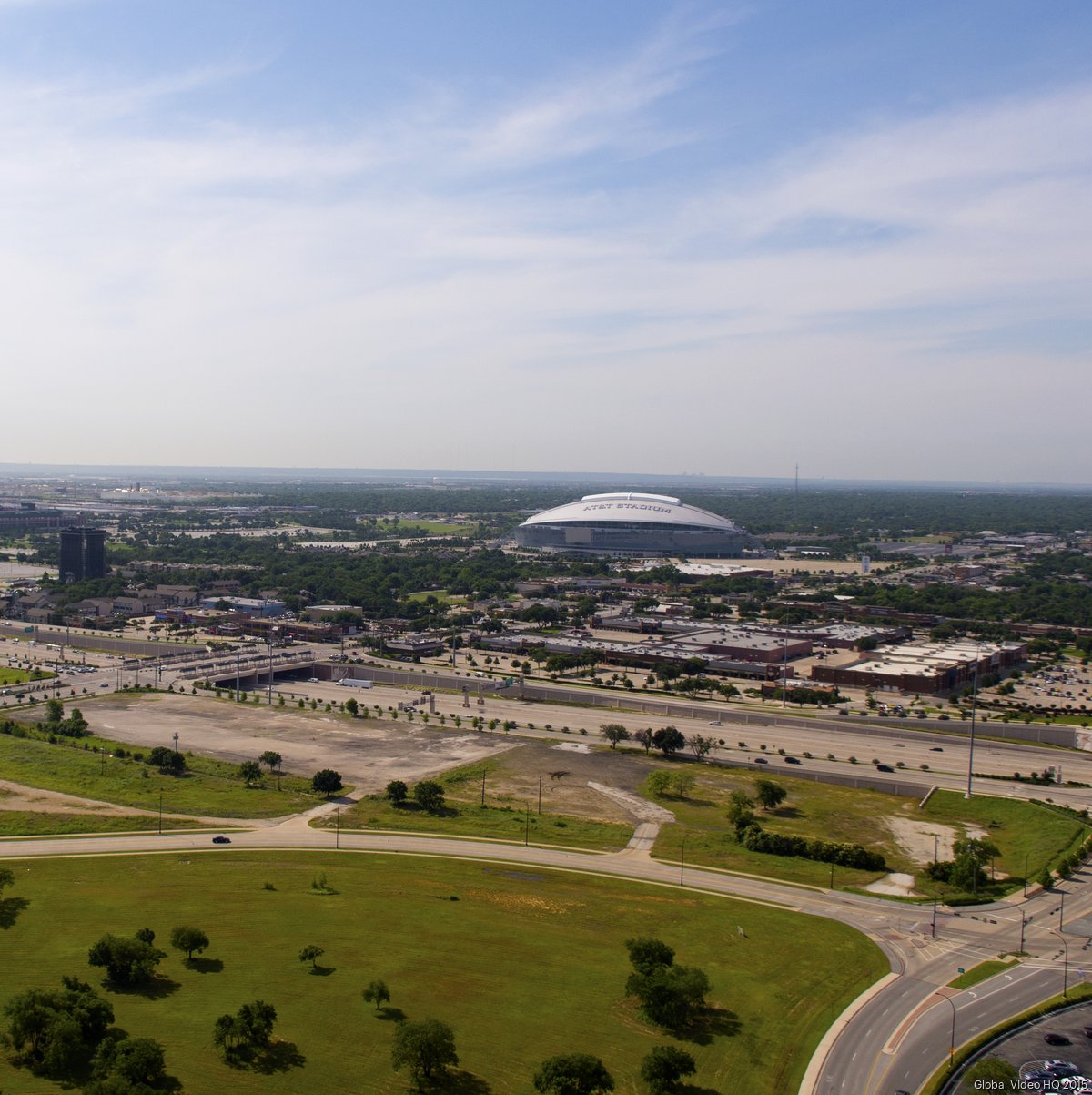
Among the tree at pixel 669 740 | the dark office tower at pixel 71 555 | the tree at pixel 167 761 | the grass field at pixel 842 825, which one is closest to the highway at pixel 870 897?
the grass field at pixel 842 825

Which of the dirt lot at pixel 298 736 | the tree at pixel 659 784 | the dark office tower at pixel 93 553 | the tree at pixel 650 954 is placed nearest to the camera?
the tree at pixel 650 954

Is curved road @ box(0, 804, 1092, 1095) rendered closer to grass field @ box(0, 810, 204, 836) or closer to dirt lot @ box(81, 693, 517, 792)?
grass field @ box(0, 810, 204, 836)

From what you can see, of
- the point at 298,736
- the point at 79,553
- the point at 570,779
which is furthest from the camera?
the point at 79,553

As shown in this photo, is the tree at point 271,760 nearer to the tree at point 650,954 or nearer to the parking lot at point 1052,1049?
the tree at point 650,954

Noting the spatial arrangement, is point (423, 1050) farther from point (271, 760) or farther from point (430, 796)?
point (271, 760)

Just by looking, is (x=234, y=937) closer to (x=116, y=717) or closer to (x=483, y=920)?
(x=483, y=920)

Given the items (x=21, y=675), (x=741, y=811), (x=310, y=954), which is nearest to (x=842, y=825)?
(x=741, y=811)
